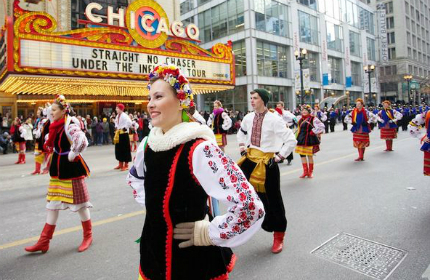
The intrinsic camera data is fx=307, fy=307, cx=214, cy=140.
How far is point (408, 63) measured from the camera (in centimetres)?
5959

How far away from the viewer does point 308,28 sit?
119 feet

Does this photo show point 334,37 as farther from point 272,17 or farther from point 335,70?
point 272,17

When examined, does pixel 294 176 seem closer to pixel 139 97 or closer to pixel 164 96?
pixel 164 96

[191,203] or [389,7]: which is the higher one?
[389,7]

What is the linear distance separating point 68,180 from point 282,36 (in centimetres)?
3269

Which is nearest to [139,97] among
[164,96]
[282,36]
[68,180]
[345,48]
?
[282,36]

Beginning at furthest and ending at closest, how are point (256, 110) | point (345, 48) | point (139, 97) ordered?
point (345, 48) < point (139, 97) < point (256, 110)

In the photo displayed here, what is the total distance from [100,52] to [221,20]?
2160 cm

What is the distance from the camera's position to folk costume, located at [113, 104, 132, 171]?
9.62 m

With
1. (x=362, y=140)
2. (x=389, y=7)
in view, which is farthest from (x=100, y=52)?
(x=389, y=7)

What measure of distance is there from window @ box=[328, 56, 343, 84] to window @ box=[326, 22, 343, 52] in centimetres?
143

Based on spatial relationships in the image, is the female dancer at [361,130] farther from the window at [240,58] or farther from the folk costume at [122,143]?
the window at [240,58]

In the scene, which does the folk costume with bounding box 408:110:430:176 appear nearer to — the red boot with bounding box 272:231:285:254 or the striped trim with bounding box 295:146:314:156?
the striped trim with bounding box 295:146:314:156

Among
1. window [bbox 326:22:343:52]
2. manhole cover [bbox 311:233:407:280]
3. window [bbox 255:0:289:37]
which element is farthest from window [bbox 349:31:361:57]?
manhole cover [bbox 311:233:407:280]
